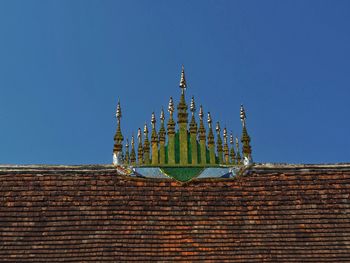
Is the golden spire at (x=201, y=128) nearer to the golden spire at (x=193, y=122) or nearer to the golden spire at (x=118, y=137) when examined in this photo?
the golden spire at (x=193, y=122)

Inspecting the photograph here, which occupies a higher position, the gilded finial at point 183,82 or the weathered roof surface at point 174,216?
the gilded finial at point 183,82

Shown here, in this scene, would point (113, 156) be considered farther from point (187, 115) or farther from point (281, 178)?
point (281, 178)

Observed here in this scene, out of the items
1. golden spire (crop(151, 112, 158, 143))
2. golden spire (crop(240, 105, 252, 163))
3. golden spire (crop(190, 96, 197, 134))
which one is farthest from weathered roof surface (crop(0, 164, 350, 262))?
golden spire (crop(190, 96, 197, 134))

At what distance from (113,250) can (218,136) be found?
4.77 m

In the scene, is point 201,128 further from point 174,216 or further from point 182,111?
point 174,216

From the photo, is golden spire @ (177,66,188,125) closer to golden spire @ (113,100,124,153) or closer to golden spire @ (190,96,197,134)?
golden spire @ (190,96,197,134)

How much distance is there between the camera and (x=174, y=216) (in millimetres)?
13797

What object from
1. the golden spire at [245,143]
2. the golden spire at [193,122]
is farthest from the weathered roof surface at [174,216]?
the golden spire at [193,122]

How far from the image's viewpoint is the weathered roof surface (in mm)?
12703

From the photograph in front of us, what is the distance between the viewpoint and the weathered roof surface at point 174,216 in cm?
1270

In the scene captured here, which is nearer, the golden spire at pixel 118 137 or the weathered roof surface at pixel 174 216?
the weathered roof surface at pixel 174 216

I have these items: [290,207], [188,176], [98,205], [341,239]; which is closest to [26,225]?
[98,205]

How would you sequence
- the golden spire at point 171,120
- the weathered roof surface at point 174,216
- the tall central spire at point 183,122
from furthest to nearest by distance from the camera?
the golden spire at point 171,120
the tall central spire at point 183,122
the weathered roof surface at point 174,216

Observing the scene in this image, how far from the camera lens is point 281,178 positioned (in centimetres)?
1492
